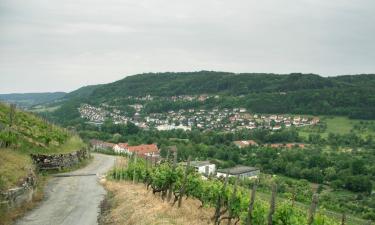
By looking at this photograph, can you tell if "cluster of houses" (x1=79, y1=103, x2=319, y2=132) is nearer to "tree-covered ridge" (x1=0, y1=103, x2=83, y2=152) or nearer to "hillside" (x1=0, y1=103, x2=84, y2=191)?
"tree-covered ridge" (x1=0, y1=103, x2=83, y2=152)

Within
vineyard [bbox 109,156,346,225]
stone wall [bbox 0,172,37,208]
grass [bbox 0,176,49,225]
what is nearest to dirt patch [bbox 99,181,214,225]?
vineyard [bbox 109,156,346,225]

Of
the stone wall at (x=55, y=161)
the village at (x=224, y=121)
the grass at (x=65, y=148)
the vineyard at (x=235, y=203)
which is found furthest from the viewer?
the village at (x=224, y=121)

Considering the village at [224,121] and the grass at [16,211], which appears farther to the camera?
the village at [224,121]

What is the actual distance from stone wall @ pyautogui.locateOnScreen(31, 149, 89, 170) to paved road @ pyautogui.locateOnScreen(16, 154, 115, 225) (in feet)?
9.27

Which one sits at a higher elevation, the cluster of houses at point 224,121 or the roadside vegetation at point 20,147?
the roadside vegetation at point 20,147

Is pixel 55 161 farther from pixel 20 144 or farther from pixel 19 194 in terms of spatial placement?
pixel 19 194

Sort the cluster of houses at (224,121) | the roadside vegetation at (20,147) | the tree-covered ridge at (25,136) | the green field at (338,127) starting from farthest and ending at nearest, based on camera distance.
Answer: the cluster of houses at (224,121) → the green field at (338,127) → the tree-covered ridge at (25,136) → the roadside vegetation at (20,147)

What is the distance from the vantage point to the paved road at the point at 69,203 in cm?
2047

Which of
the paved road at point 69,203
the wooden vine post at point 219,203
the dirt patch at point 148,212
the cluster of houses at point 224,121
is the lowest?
the cluster of houses at point 224,121

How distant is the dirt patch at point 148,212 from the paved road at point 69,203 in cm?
83

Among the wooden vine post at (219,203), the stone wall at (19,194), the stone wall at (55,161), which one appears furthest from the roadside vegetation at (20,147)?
the wooden vine post at (219,203)

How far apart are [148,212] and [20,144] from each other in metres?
19.6

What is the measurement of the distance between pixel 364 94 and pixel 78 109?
117 meters

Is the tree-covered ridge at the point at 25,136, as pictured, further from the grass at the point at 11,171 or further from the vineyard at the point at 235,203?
Result: the vineyard at the point at 235,203
